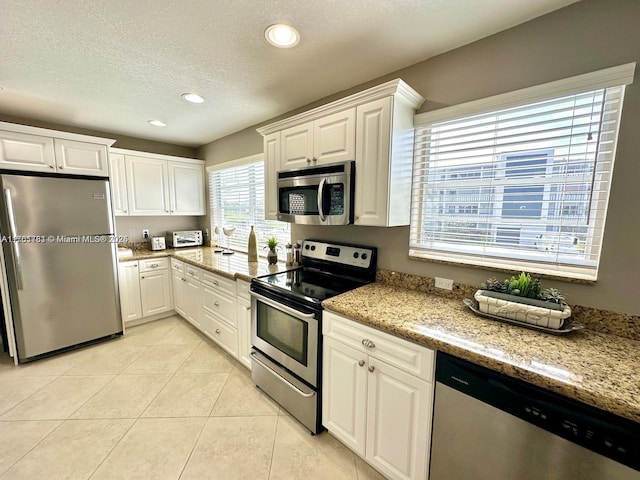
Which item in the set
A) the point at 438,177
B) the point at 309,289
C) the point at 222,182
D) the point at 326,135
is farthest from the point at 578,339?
the point at 222,182

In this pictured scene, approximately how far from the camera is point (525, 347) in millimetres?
1101

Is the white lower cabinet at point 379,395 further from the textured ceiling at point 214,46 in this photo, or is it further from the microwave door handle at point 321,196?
the textured ceiling at point 214,46

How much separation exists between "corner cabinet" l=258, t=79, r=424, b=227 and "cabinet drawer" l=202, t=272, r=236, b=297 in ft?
4.28

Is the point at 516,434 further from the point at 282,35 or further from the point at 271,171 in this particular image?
the point at 271,171

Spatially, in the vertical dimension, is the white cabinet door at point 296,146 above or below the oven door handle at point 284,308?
above

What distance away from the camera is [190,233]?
156 inches

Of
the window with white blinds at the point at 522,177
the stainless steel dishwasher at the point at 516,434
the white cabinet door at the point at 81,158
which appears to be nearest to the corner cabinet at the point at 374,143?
the window with white blinds at the point at 522,177

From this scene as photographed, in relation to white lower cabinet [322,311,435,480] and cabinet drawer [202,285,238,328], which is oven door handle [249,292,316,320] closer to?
white lower cabinet [322,311,435,480]

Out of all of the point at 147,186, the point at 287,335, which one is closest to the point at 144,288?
the point at 147,186

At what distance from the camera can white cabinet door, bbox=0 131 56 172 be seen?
7.44ft

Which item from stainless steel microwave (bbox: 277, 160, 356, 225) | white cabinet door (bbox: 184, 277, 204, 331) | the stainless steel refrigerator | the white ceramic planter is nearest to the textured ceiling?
stainless steel microwave (bbox: 277, 160, 356, 225)

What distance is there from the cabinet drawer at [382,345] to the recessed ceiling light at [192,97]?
7.06ft

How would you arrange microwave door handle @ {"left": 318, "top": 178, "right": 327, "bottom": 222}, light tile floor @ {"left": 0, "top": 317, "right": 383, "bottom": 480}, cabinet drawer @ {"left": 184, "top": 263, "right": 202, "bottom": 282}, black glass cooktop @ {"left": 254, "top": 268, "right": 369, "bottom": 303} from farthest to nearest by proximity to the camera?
cabinet drawer @ {"left": 184, "top": 263, "right": 202, "bottom": 282} → microwave door handle @ {"left": 318, "top": 178, "right": 327, "bottom": 222} → black glass cooktop @ {"left": 254, "top": 268, "right": 369, "bottom": 303} → light tile floor @ {"left": 0, "top": 317, "right": 383, "bottom": 480}

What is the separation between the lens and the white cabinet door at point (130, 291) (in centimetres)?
312
